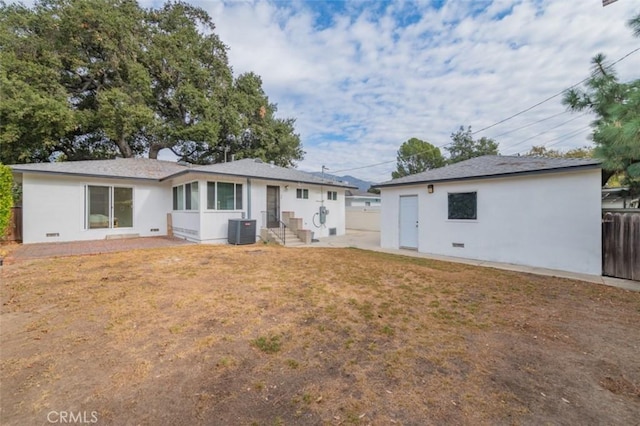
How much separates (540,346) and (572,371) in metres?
0.47

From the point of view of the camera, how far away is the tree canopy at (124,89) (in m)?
13.9

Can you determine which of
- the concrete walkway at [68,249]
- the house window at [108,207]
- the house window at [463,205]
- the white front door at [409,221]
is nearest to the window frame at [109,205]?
the house window at [108,207]

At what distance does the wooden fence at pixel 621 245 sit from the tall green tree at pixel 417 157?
24797mm

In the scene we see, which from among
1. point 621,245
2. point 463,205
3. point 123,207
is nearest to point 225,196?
point 123,207

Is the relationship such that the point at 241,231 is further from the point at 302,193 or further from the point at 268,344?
the point at 268,344

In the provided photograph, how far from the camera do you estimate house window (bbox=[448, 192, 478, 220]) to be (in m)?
8.56

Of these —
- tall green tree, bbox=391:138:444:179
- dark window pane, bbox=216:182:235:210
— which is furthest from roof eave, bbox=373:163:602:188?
tall green tree, bbox=391:138:444:179

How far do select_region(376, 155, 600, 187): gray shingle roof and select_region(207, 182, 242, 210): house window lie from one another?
570 centimetres

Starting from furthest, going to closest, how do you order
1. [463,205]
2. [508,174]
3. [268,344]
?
1. [463,205]
2. [508,174]
3. [268,344]

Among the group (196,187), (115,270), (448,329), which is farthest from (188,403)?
(196,187)

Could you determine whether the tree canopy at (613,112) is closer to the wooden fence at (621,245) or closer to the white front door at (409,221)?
the wooden fence at (621,245)

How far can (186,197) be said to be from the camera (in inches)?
439

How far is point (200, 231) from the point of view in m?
10.1

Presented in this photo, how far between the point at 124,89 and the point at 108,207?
31.6 feet
